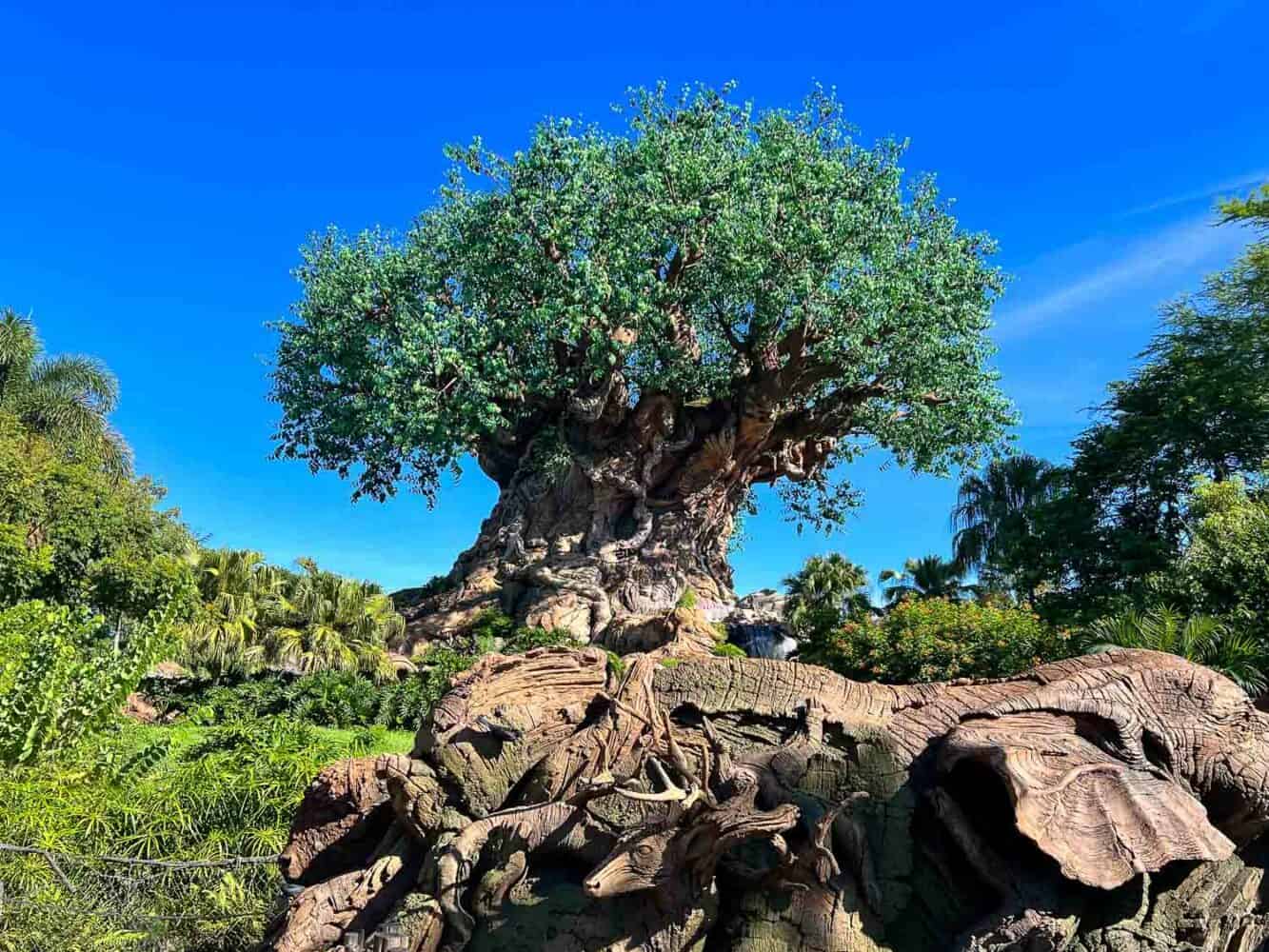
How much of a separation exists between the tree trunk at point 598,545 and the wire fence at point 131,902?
1397 cm

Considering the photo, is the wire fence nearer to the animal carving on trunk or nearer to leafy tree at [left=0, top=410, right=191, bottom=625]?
the animal carving on trunk

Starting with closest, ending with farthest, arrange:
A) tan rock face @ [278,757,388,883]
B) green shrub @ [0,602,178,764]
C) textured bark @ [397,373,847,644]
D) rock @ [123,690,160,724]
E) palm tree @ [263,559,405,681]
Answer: tan rock face @ [278,757,388,883]
green shrub @ [0,602,178,764]
rock @ [123,690,160,724]
palm tree @ [263,559,405,681]
textured bark @ [397,373,847,644]

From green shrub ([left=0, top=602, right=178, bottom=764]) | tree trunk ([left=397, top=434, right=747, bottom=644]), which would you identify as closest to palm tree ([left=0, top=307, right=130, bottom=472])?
tree trunk ([left=397, top=434, right=747, bottom=644])

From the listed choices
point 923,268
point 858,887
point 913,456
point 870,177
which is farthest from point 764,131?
point 858,887

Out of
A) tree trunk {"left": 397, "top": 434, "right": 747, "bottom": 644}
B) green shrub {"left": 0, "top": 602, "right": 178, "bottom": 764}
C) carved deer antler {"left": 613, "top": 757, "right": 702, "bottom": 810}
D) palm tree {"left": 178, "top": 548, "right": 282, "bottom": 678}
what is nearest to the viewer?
carved deer antler {"left": 613, "top": 757, "right": 702, "bottom": 810}

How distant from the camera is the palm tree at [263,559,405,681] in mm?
16031

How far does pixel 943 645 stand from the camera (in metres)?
12.6

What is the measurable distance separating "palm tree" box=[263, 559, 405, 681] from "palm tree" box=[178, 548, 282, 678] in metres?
0.32

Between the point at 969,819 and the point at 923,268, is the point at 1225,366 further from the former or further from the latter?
the point at 969,819

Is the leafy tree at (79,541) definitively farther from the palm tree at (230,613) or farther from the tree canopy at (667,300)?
the tree canopy at (667,300)

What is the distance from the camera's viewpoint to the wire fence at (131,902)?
418cm

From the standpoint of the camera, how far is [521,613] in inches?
774

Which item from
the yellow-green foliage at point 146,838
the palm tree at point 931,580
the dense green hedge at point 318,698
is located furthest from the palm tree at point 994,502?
the yellow-green foliage at point 146,838

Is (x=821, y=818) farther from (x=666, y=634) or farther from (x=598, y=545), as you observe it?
(x=598, y=545)
